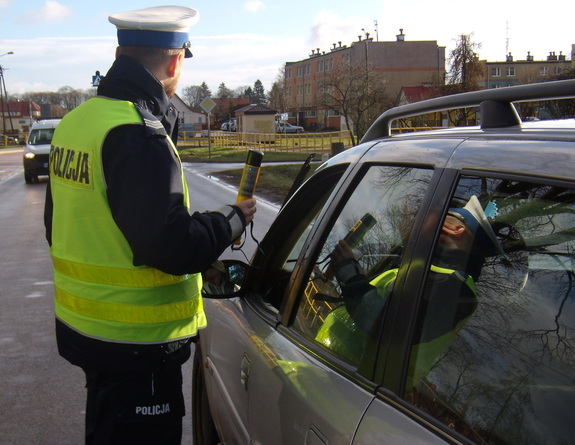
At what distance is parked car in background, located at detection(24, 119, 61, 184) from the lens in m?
23.2

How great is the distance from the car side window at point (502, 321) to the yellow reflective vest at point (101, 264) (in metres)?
1.01

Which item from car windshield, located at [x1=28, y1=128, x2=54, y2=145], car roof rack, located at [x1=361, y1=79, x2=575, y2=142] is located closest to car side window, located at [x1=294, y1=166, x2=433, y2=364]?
car roof rack, located at [x1=361, y1=79, x2=575, y2=142]

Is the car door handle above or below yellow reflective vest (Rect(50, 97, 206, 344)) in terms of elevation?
below

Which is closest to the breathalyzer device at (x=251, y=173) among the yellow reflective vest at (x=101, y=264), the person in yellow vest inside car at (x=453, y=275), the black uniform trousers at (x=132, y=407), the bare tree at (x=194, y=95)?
the yellow reflective vest at (x=101, y=264)

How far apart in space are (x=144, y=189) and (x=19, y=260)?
329 inches

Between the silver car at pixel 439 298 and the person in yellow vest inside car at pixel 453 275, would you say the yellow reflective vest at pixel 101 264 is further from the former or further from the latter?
the person in yellow vest inside car at pixel 453 275

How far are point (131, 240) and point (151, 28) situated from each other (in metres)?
0.76

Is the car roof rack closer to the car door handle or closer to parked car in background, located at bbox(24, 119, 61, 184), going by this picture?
the car door handle

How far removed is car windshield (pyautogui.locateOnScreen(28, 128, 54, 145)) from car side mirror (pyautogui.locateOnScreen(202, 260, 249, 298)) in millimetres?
22955

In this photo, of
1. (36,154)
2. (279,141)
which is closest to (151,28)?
(36,154)

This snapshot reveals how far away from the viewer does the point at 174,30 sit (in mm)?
2490

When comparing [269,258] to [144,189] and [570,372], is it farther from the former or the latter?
[570,372]

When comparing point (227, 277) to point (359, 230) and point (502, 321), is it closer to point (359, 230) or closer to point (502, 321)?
point (359, 230)

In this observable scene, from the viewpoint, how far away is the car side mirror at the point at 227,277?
292 centimetres
